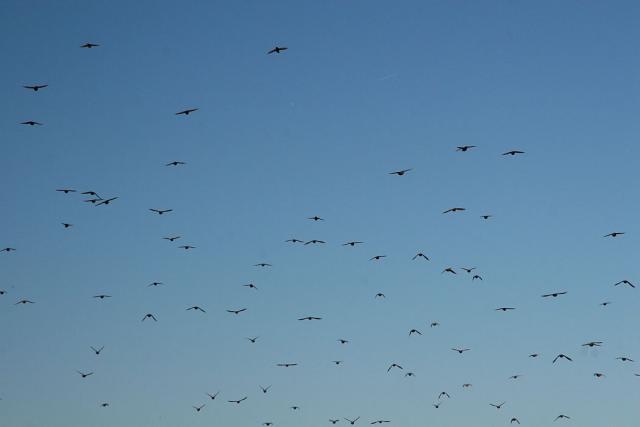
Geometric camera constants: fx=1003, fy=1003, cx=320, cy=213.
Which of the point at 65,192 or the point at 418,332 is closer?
the point at 65,192

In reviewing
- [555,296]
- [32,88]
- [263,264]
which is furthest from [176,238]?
[555,296]

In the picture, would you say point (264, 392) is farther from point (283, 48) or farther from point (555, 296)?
point (283, 48)

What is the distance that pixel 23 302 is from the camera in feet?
407

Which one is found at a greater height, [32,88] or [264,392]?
[32,88]

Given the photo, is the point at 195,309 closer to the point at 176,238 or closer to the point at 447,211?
the point at 176,238

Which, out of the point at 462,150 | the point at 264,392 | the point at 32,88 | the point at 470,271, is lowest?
the point at 264,392

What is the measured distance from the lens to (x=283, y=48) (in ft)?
340

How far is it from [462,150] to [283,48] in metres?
23.5

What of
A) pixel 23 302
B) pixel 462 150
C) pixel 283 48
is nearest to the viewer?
pixel 283 48

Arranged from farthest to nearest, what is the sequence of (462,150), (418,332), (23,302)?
(418,332), (23,302), (462,150)

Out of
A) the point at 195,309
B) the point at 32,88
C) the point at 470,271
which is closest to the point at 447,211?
the point at 470,271

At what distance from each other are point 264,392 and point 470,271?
34701 mm

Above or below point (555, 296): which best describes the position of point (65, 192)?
above

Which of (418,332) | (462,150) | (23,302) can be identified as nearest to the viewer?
(462,150)
